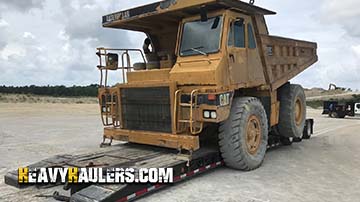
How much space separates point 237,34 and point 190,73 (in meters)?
1.32

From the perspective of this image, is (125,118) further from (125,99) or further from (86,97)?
(86,97)

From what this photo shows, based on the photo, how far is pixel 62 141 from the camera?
1158cm

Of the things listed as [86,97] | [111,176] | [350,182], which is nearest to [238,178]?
[350,182]

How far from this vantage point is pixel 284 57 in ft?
30.6

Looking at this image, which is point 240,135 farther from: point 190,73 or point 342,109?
point 342,109

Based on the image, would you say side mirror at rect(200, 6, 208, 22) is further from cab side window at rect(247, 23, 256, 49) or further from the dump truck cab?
cab side window at rect(247, 23, 256, 49)

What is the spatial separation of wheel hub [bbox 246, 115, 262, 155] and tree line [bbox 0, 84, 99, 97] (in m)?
41.6

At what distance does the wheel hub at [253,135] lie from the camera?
7254mm

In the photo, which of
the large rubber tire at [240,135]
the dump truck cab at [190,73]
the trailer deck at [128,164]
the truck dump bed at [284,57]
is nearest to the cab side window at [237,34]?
the dump truck cab at [190,73]

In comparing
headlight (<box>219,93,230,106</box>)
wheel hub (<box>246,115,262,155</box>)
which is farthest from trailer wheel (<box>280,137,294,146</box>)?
headlight (<box>219,93,230,106</box>)

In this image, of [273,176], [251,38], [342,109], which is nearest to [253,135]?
[273,176]

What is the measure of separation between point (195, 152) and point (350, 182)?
2.79 m

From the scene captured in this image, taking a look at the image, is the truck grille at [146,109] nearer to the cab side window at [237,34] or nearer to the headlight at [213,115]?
the headlight at [213,115]

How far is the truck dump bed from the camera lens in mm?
8500
